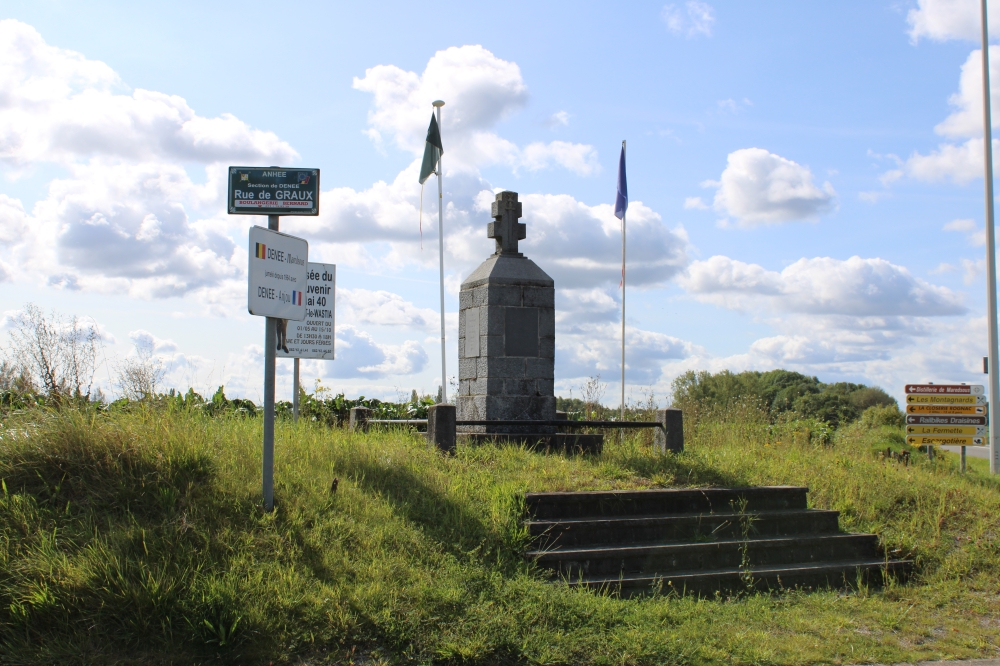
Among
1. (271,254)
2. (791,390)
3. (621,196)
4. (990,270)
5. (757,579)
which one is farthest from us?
(791,390)

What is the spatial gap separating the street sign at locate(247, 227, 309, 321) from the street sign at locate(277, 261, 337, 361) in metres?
5.23

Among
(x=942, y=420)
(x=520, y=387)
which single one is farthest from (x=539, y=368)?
(x=942, y=420)

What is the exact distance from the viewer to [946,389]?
13.3 m

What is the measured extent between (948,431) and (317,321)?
1067 centimetres

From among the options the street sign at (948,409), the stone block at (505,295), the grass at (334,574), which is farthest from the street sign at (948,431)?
the stone block at (505,295)

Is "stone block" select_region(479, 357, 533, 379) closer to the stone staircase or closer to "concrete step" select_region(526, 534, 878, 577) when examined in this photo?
the stone staircase

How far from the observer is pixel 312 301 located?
12711 mm

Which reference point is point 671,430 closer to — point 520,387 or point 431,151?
point 520,387

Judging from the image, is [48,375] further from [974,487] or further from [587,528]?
[974,487]

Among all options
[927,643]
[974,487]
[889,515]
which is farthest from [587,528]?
[974,487]

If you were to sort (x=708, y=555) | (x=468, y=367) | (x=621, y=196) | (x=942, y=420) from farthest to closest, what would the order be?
(x=621, y=196) → (x=942, y=420) → (x=468, y=367) → (x=708, y=555)

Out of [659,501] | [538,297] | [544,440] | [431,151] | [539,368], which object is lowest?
[659,501]

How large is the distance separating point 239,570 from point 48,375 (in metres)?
6.35

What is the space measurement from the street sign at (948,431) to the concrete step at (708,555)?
5.51 m
